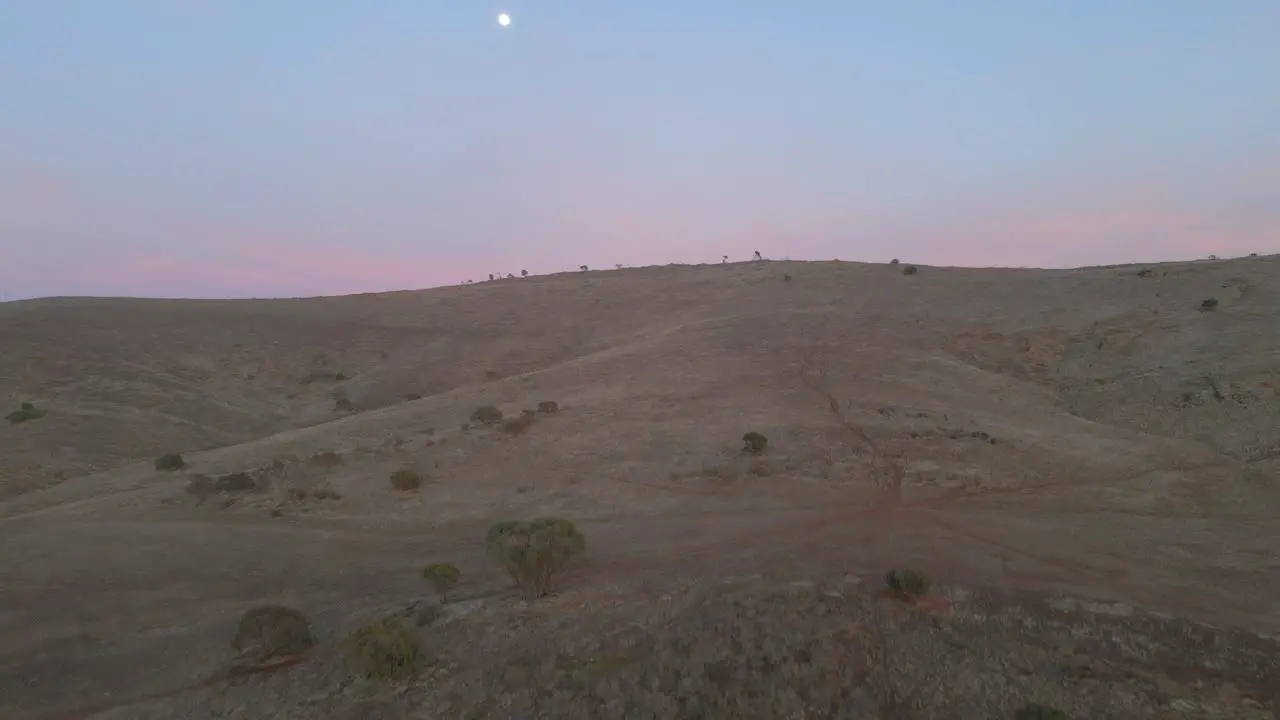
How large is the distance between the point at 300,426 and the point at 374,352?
45.1ft

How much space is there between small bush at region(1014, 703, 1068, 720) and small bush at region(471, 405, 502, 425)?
1966cm

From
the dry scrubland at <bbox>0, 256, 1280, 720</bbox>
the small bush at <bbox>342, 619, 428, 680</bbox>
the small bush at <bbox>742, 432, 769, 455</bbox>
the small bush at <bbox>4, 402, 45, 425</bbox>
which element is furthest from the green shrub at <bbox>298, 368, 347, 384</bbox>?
the small bush at <bbox>342, 619, 428, 680</bbox>

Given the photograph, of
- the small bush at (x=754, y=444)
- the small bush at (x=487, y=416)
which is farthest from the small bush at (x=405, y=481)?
the small bush at (x=754, y=444)

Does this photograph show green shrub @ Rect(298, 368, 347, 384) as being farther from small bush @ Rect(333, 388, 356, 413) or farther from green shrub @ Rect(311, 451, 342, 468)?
green shrub @ Rect(311, 451, 342, 468)

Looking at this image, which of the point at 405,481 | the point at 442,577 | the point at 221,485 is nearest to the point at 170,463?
the point at 221,485

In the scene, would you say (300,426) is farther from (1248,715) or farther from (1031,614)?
(1248,715)

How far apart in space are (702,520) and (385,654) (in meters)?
8.18

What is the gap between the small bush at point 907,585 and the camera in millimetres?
11203

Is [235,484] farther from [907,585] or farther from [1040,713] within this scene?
[1040,713]

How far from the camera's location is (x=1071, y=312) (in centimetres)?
3697

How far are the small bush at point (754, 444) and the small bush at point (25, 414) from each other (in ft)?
90.8

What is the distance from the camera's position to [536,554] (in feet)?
41.4

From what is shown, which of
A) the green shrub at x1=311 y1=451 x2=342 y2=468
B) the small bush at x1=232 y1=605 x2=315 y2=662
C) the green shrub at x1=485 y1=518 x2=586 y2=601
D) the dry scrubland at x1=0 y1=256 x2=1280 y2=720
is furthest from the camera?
the green shrub at x1=311 y1=451 x2=342 y2=468

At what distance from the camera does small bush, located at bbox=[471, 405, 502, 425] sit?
25406 millimetres
